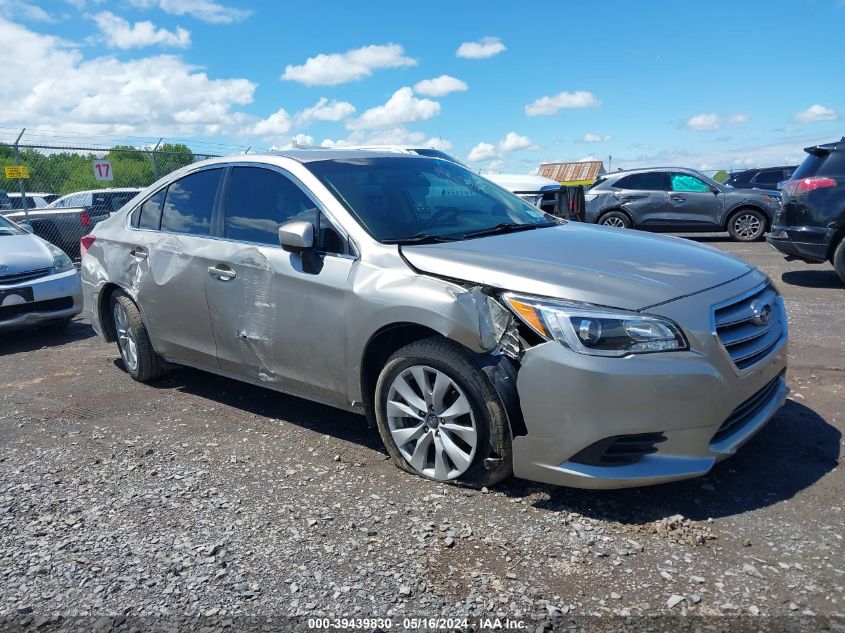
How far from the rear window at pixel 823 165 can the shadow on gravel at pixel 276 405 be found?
6693 mm

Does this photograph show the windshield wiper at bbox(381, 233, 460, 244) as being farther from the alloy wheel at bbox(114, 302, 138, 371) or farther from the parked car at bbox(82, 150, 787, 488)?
the alloy wheel at bbox(114, 302, 138, 371)

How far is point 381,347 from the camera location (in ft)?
12.3

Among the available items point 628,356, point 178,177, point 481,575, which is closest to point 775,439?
point 628,356

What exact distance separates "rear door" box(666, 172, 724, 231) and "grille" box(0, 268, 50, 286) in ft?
39.2

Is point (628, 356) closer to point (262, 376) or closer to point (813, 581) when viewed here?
point (813, 581)

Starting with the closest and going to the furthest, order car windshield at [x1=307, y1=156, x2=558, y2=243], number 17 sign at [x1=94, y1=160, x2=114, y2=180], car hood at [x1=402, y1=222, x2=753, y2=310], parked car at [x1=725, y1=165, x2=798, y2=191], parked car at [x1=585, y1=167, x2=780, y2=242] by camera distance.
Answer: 1. car hood at [x1=402, y1=222, x2=753, y2=310]
2. car windshield at [x1=307, y1=156, x2=558, y2=243]
3. number 17 sign at [x1=94, y1=160, x2=114, y2=180]
4. parked car at [x1=585, y1=167, x2=780, y2=242]
5. parked car at [x1=725, y1=165, x2=798, y2=191]

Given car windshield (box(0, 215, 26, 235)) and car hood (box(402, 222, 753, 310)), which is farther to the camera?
car windshield (box(0, 215, 26, 235))

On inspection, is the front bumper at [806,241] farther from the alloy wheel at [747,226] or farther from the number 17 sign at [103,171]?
the number 17 sign at [103,171]

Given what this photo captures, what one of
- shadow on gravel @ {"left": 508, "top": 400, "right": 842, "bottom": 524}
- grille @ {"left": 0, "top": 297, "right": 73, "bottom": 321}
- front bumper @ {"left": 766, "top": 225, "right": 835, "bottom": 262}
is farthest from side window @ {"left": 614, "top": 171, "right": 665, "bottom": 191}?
shadow on gravel @ {"left": 508, "top": 400, "right": 842, "bottom": 524}

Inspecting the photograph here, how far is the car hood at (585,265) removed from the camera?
10.4 feet

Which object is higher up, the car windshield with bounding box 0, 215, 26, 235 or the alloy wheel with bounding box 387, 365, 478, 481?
the car windshield with bounding box 0, 215, 26, 235

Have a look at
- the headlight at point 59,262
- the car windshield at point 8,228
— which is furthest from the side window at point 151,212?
the car windshield at point 8,228

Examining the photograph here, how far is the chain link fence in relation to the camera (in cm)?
1266

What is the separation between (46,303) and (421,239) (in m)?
5.45
